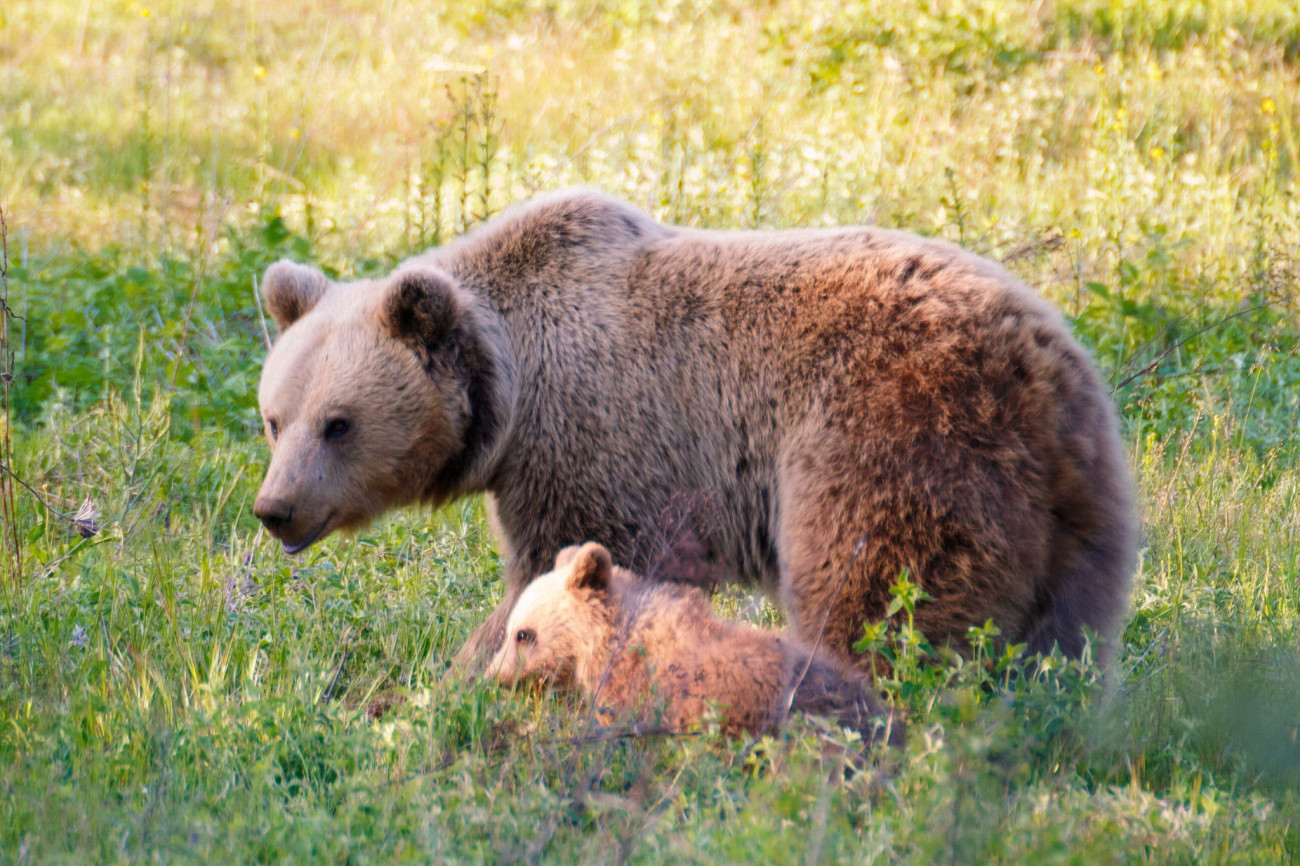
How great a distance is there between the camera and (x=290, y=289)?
4.59 meters

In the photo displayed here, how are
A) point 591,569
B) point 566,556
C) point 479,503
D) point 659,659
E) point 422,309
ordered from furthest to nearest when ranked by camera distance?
point 479,503, point 422,309, point 566,556, point 591,569, point 659,659

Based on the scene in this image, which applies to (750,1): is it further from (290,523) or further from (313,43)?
(290,523)

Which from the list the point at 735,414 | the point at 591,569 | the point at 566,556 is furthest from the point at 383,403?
the point at 735,414

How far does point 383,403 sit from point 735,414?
46.2 inches

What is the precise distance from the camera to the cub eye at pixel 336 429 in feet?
13.8

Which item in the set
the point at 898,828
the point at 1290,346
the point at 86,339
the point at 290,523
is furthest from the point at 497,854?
the point at 1290,346

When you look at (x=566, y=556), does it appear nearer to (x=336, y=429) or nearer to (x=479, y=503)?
(x=336, y=429)

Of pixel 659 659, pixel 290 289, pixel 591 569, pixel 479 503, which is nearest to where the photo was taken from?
pixel 659 659

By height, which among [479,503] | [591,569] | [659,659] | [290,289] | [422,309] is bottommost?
[479,503]

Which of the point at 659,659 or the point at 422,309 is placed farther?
the point at 422,309

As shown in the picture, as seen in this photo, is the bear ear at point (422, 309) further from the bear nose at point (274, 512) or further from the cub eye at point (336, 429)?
the bear nose at point (274, 512)

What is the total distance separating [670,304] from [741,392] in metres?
0.41

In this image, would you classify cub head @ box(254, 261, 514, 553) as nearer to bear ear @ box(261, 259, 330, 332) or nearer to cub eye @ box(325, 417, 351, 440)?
cub eye @ box(325, 417, 351, 440)

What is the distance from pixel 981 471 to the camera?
3.64 meters
